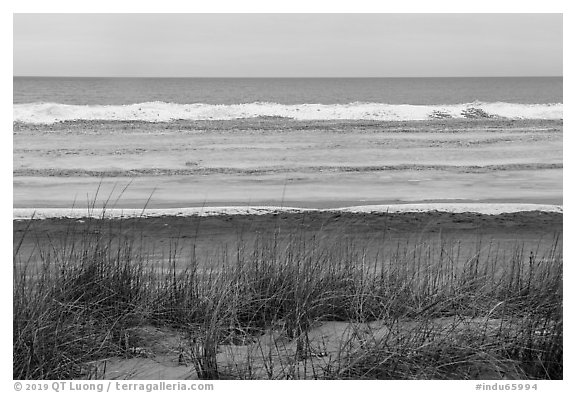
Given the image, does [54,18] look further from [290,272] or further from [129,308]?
[290,272]

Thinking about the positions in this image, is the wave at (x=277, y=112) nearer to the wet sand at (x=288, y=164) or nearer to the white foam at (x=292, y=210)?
the wet sand at (x=288, y=164)

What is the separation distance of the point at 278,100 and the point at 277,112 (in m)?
0.74

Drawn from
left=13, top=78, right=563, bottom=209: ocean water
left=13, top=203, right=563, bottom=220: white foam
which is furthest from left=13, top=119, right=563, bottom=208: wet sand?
left=13, top=203, right=563, bottom=220: white foam

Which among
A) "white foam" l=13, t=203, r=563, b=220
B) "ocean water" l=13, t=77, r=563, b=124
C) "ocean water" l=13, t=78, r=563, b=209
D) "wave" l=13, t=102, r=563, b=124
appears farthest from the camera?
"ocean water" l=13, t=77, r=563, b=124

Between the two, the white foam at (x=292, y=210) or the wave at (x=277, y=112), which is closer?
the white foam at (x=292, y=210)

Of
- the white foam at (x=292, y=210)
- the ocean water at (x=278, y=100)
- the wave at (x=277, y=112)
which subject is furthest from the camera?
the ocean water at (x=278, y=100)

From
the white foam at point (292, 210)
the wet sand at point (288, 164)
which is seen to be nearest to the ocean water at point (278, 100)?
the wet sand at point (288, 164)

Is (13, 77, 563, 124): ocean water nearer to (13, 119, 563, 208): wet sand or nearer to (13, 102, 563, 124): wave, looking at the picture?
(13, 102, 563, 124): wave

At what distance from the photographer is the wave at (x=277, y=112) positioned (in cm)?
581

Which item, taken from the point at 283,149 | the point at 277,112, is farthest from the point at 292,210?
the point at 277,112

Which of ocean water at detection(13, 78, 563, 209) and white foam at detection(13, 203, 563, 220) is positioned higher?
ocean water at detection(13, 78, 563, 209)

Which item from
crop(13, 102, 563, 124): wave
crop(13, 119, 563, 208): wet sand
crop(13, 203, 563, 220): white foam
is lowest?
crop(13, 203, 563, 220): white foam

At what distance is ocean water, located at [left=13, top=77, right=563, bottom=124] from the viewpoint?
239 inches
